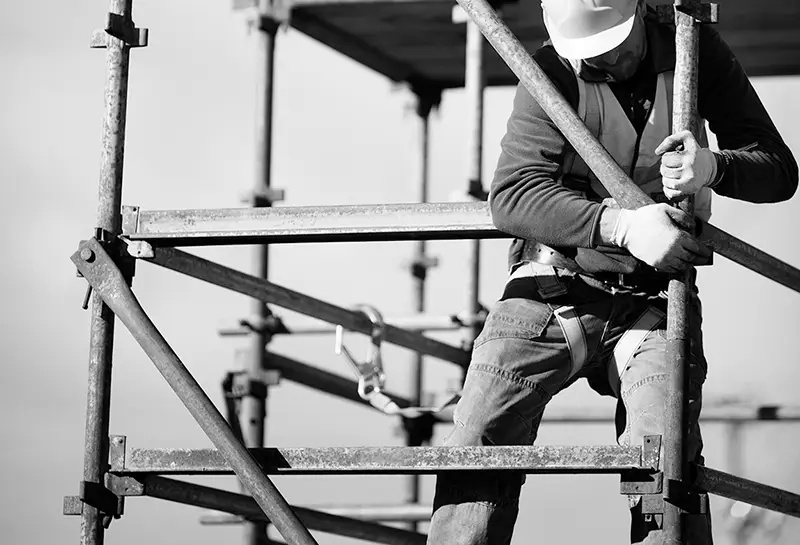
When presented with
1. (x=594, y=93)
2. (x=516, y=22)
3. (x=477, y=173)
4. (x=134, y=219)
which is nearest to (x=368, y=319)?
(x=477, y=173)

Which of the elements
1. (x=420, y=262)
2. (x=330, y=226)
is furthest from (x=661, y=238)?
(x=420, y=262)

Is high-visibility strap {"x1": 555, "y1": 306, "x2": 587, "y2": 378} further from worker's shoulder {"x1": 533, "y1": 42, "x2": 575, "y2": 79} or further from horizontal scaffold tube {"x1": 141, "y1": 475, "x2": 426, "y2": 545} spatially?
horizontal scaffold tube {"x1": 141, "y1": 475, "x2": 426, "y2": 545}

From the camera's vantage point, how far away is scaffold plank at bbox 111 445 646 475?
218 inches

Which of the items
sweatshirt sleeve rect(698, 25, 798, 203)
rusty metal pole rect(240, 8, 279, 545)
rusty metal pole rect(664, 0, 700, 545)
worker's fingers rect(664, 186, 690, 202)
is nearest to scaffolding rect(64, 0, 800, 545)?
rusty metal pole rect(664, 0, 700, 545)

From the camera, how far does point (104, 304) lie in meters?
6.36

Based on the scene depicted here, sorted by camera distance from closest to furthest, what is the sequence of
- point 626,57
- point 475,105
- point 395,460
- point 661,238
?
1. point 661,238
2. point 395,460
3. point 626,57
4. point 475,105

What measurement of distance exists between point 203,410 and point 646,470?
1.60m

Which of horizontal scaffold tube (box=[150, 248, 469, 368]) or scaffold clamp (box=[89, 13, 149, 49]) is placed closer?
scaffold clamp (box=[89, 13, 149, 49])

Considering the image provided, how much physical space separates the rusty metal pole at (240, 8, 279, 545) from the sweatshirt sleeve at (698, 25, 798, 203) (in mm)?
4416

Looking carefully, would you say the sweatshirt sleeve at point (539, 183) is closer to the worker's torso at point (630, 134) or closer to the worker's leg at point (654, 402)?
the worker's torso at point (630, 134)

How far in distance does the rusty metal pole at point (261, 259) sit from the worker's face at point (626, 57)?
4.42m

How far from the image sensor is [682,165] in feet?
17.6

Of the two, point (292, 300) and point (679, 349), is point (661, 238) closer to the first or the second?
point (679, 349)

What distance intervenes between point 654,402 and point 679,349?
30 cm
